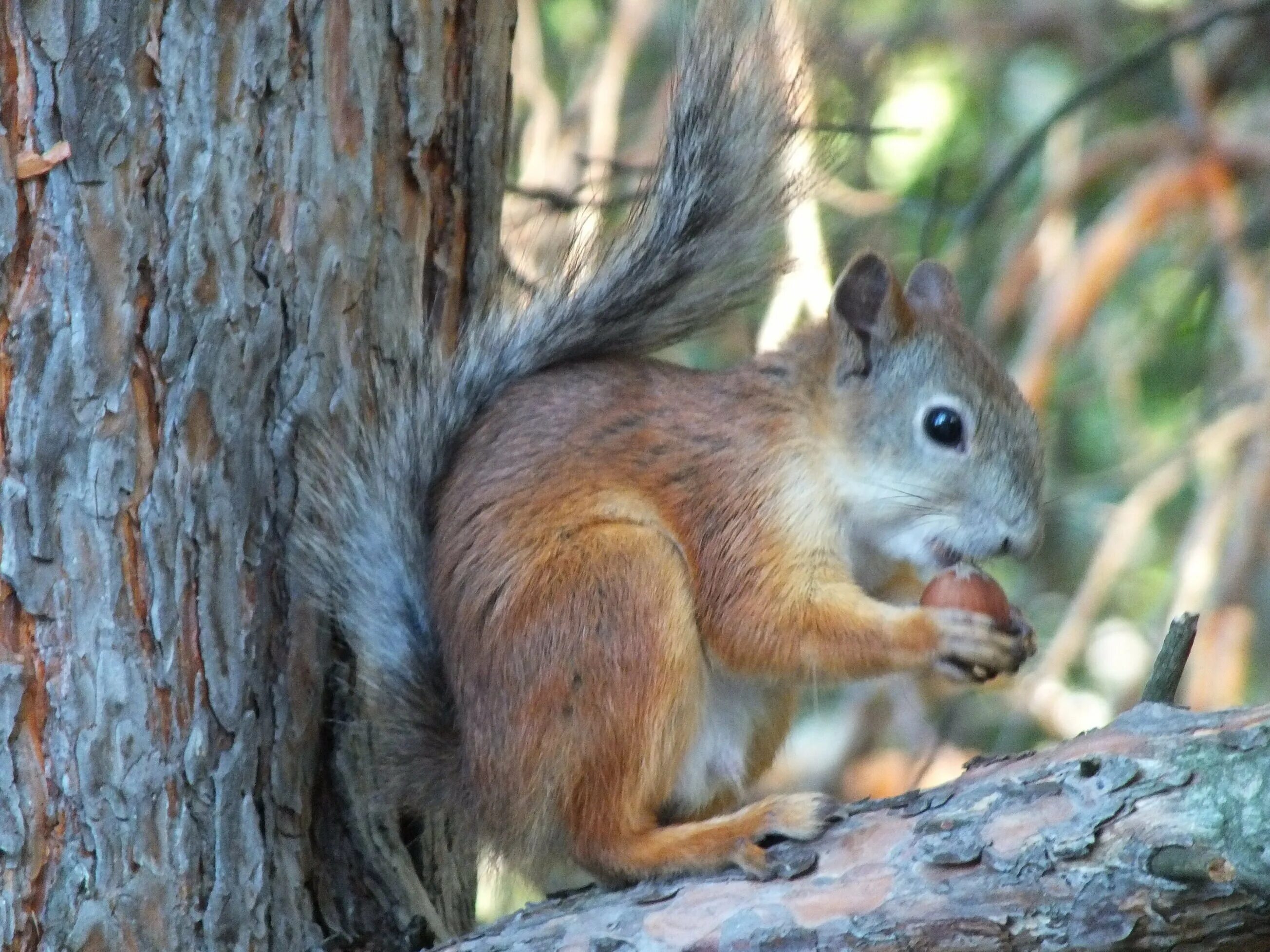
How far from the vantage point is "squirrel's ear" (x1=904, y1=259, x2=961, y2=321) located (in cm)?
216

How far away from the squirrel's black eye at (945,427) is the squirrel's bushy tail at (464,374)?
0.31 metres

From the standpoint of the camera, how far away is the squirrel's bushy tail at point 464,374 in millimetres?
1794

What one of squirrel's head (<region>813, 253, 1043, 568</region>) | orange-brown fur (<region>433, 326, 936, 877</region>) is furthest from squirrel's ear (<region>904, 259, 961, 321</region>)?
orange-brown fur (<region>433, 326, 936, 877</region>)

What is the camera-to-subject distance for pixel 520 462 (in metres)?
1.87

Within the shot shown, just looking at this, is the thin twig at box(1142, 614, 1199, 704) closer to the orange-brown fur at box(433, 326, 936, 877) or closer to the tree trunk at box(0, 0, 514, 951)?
the orange-brown fur at box(433, 326, 936, 877)

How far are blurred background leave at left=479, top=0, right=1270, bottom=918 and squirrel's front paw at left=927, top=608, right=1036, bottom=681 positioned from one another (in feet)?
0.34

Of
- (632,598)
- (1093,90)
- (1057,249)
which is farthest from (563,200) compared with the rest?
(1057,249)

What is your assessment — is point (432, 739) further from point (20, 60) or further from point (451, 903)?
point (20, 60)

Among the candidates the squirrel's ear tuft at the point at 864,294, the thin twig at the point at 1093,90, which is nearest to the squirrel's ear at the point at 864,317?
the squirrel's ear tuft at the point at 864,294

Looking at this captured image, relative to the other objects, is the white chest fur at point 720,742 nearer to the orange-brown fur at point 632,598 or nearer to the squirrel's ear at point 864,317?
the orange-brown fur at point 632,598

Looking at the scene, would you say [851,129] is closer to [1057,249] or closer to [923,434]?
[923,434]

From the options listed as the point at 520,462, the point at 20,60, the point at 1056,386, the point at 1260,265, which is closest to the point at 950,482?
the point at 520,462

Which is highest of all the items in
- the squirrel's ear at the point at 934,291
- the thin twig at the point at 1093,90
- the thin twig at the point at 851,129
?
the thin twig at the point at 1093,90

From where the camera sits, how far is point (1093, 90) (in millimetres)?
2713
